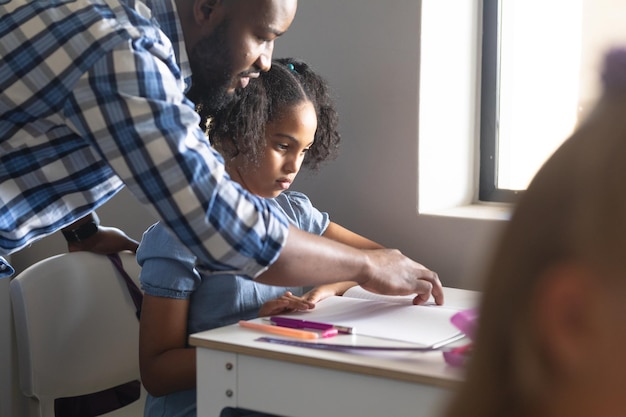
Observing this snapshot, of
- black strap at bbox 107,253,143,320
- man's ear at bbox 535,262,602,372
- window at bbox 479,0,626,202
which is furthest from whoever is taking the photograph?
window at bbox 479,0,626,202

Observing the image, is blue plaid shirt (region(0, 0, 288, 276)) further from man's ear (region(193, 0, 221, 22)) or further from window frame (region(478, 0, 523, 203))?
window frame (region(478, 0, 523, 203))

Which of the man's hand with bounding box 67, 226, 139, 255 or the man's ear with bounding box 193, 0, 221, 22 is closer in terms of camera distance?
the man's ear with bounding box 193, 0, 221, 22

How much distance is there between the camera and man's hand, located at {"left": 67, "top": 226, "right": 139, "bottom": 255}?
78.8 inches

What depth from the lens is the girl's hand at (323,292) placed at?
5.88 ft

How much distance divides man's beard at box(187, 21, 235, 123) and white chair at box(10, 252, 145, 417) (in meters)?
0.68

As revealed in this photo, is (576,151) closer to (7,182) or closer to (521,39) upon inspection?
(7,182)

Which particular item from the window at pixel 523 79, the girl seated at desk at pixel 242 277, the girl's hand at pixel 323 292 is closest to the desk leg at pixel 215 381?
the girl seated at desk at pixel 242 277

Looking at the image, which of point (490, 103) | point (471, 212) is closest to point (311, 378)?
point (471, 212)

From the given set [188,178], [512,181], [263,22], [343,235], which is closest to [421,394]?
[188,178]

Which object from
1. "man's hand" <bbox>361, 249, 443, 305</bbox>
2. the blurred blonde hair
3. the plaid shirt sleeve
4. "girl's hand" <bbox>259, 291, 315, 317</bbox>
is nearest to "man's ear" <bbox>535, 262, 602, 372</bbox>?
the blurred blonde hair

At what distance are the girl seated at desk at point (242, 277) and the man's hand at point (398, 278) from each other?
22 centimetres

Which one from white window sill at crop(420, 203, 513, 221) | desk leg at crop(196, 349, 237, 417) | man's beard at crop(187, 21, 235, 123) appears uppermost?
man's beard at crop(187, 21, 235, 123)

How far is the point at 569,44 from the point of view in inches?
88.5

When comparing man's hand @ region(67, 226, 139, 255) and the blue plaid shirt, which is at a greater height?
the blue plaid shirt
